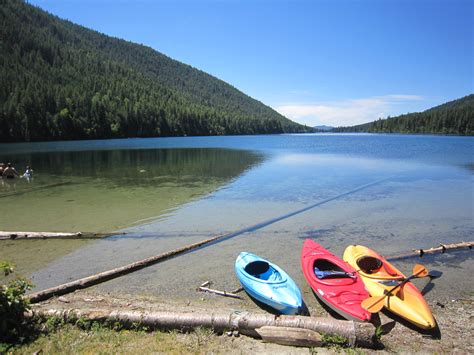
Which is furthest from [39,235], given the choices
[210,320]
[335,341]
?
[335,341]

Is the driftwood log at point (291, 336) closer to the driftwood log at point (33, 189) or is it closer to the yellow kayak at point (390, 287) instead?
the yellow kayak at point (390, 287)

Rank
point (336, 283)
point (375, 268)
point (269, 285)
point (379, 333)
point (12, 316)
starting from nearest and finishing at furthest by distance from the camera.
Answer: point (12, 316), point (379, 333), point (269, 285), point (336, 283), point (375, 268)

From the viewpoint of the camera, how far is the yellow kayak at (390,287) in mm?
7863

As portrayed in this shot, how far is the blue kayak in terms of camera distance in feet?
27.2

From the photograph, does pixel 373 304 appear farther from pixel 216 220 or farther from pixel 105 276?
pixel 216 220

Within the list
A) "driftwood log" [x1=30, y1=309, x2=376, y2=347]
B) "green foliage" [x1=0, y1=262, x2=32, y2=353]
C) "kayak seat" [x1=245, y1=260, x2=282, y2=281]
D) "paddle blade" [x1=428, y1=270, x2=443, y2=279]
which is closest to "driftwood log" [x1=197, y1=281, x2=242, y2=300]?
"kayak seat" [x1=245, y1=260, x2=282, y2=281]

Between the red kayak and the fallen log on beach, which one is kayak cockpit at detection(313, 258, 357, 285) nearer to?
the red kayak

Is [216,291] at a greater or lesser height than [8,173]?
lesser

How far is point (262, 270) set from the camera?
34.7ft

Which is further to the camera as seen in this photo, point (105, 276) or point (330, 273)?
point (105, 276)

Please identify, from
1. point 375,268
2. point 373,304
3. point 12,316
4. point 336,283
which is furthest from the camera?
point 375,268

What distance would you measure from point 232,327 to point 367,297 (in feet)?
13.0

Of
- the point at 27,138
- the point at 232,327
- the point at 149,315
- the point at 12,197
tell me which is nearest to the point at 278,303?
the point at 232,327

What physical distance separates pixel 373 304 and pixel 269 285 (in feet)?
8.96
